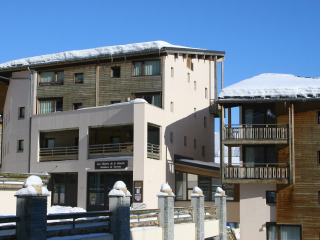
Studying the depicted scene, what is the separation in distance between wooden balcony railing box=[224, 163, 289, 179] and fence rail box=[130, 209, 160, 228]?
10.2m

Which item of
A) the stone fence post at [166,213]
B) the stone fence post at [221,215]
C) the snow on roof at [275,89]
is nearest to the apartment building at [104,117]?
the stone fence post at [221,215]

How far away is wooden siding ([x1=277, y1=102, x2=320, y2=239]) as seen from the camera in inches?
1175

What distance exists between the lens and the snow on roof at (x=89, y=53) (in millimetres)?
36375

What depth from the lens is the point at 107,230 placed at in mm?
17359

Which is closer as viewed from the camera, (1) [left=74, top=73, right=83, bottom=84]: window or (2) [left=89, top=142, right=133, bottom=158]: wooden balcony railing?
(2) [left=89, top=142, right=133, bottom=158]: wooden balcony railing

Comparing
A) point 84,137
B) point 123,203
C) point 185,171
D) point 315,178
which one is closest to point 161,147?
point 185,171

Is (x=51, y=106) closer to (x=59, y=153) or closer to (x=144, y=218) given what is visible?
(x=59, y=153)

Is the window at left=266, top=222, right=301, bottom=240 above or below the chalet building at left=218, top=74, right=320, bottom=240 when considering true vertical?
below

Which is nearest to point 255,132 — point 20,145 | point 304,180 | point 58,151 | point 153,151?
point 304,180

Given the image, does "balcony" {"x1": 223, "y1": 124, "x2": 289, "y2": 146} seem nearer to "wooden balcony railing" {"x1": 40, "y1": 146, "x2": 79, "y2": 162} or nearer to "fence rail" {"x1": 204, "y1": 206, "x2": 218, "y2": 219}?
"fence rail" {"x1": 204, "y1": 206, "x2": 218, "y2": 219}

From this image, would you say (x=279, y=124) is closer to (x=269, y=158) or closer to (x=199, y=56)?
(x=269, y=158)

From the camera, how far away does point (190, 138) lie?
40.0 meters

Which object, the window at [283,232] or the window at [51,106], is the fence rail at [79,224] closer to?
the window at [283,232]

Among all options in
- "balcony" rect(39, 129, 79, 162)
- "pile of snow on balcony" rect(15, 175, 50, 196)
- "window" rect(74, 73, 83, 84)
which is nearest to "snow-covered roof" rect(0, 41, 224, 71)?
"window" rect(74, 73, 83, 84)
